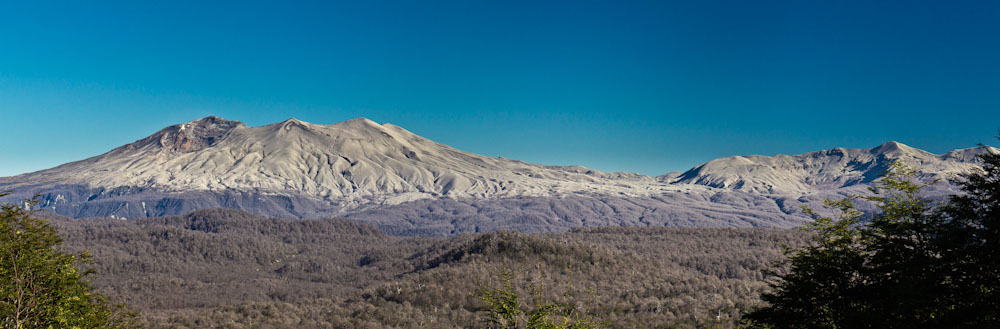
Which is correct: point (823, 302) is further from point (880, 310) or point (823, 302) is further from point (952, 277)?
point (952, 277)

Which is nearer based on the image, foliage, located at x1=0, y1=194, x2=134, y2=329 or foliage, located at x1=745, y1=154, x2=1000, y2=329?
foliage, located at x1=745, y1=154, x2=1000, y2=329

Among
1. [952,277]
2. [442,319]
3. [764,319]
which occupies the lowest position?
[442,319]

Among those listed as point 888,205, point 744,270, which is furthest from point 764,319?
point 744,270

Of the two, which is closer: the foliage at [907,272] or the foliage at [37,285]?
the foliage at [907,272]

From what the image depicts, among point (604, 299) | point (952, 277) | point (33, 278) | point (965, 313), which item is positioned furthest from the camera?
point (604, 299)
